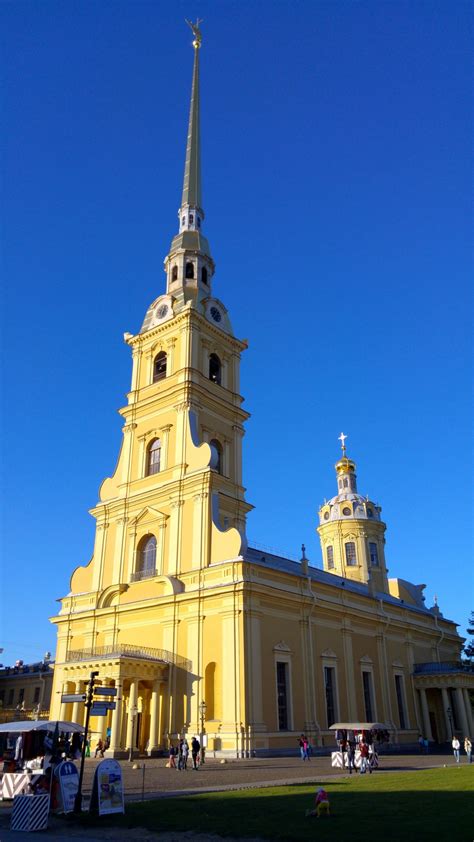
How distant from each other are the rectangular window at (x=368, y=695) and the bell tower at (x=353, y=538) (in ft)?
61.9

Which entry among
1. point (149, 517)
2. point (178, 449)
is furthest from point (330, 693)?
point (178, 449)

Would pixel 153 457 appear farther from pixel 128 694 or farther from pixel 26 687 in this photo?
pixel 26 687

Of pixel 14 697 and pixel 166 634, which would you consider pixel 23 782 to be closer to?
pixel 166 634

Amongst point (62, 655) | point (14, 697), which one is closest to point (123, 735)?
point (62, 655)

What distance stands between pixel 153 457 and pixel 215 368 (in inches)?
314

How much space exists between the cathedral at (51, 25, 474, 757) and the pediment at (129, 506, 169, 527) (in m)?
0.09

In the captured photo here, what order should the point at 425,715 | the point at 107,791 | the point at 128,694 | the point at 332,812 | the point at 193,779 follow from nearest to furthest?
the point at 332,812 → the point at 107,791 → the point at 193,779 → the point at 128,694 → the point at 425,715

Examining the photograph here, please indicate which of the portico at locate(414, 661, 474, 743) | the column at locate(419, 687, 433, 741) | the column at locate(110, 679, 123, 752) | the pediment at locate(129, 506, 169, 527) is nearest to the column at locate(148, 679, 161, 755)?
the column at locate(110, 679, 123, 752)

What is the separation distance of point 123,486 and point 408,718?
25.2 metres

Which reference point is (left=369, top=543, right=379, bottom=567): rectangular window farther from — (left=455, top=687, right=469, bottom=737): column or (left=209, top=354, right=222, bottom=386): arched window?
(left=209, top=354, right=222, bottom=386): arched window

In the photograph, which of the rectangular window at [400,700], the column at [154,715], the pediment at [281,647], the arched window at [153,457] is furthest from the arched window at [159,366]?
the rectangular window at [400,700]

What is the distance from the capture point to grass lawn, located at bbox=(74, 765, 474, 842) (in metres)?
10.8

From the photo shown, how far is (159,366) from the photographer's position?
4519 centimetres

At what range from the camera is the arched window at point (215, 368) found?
1776 inches
